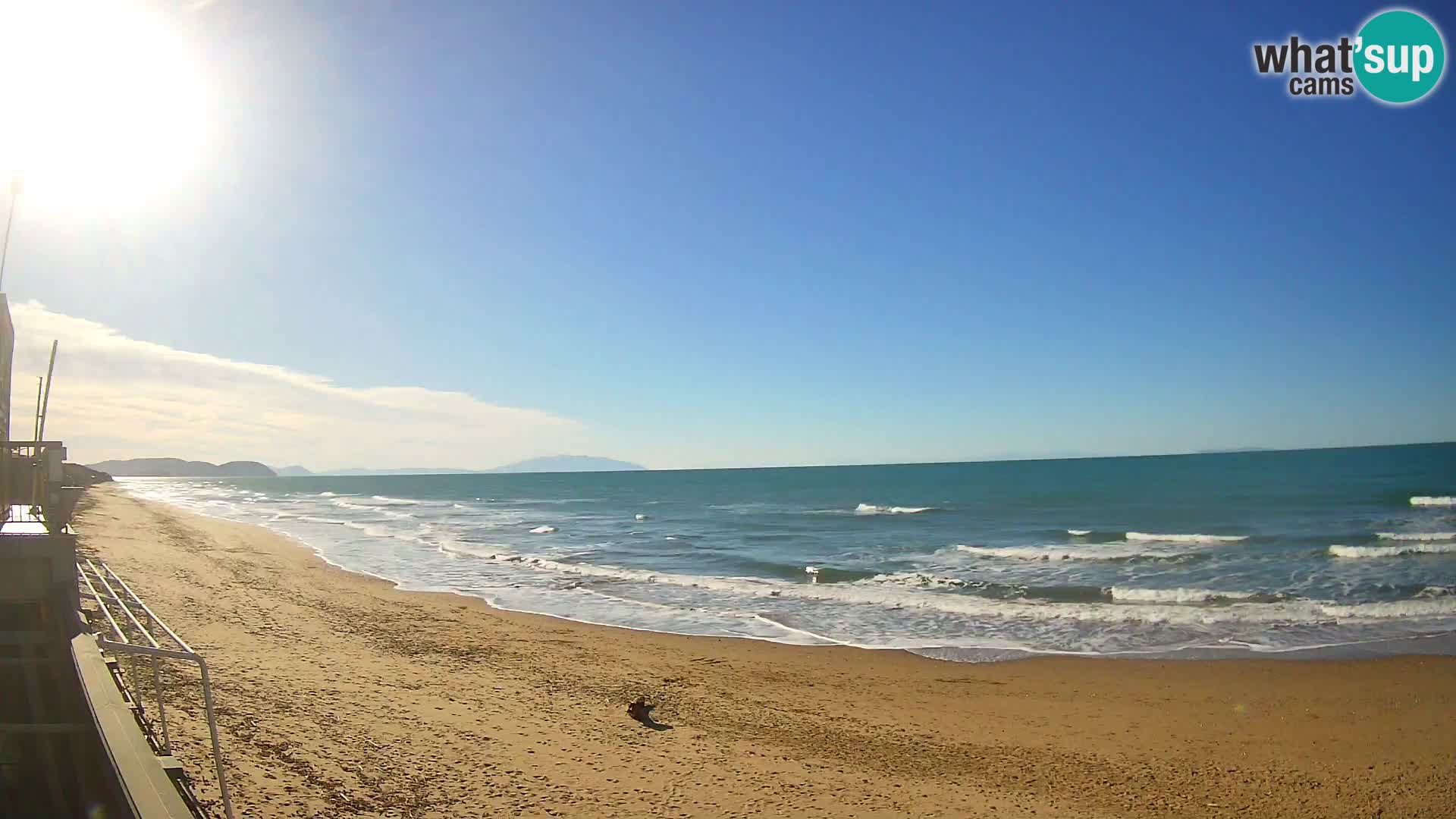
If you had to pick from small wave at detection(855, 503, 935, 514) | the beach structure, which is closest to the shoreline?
the beach structure

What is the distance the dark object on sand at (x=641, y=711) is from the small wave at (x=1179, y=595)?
13.3 metres

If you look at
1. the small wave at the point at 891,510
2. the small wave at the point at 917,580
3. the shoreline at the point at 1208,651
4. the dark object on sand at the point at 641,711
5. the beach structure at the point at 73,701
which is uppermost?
the beach structure at the point at 73,701

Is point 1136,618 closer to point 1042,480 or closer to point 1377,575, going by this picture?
point 1377,575

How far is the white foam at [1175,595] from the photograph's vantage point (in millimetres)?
18094

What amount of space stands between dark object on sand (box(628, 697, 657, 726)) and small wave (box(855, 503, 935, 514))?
41707 mm

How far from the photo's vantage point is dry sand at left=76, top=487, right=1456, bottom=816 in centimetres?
730

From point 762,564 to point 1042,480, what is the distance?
7101cm

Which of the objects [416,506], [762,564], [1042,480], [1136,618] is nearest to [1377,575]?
[1136,618]

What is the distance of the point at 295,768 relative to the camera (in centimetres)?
733

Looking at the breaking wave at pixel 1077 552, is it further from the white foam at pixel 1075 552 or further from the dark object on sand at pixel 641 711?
the dark object on sand at pixel 641 711

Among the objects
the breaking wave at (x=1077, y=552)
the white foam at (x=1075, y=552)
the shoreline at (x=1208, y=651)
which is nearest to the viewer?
the shoreline at (x=1208, y=651)

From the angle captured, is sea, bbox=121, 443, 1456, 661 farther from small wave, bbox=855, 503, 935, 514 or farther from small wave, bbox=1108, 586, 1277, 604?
small wave, bbox=855, 503, 935, 514

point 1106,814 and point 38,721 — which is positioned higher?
point 38,721

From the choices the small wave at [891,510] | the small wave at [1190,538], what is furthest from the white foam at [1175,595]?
the small wave at [891,510]
